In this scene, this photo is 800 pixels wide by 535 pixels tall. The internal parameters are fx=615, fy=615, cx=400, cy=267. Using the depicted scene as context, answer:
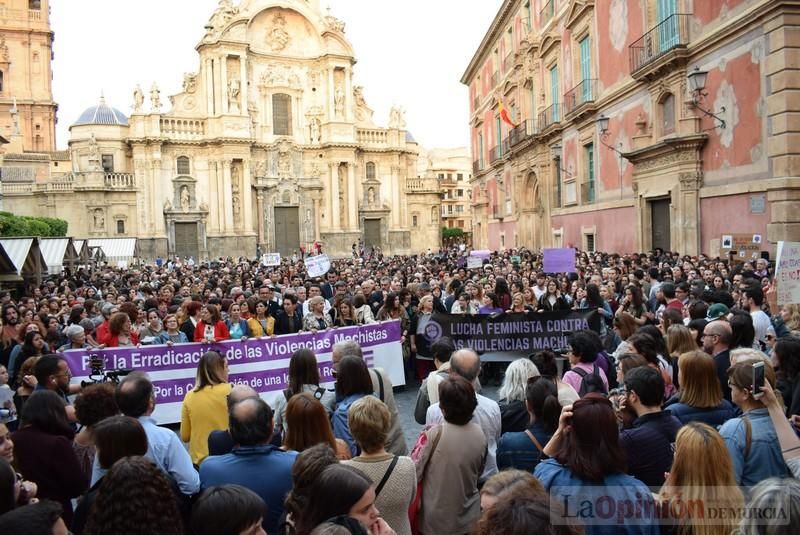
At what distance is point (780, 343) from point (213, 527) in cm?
452

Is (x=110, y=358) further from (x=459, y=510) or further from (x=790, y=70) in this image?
(x=790, y=70)

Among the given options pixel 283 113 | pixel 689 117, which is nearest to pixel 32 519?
pixel 689 117

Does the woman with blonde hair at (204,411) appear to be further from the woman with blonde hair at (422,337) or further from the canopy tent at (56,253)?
the canopy tent at (56,253)

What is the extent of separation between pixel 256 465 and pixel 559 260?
12.3 meters

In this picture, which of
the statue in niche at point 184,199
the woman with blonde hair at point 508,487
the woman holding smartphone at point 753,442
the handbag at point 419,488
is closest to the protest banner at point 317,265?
the handbag at point 419,488

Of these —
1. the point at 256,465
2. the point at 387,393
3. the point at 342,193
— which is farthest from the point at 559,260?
the point at 342,193

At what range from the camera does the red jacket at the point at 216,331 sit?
9.17 m

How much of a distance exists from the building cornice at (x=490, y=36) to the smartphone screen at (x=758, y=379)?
3532 cm

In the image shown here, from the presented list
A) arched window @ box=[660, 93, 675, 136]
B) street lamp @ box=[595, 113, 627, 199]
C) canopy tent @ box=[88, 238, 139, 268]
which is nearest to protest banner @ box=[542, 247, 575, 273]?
arched window @ box=[660, 93, 675, 136]

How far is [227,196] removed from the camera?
4488 cm

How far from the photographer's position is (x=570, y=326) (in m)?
9.55

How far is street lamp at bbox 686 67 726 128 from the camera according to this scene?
16250 millimetres

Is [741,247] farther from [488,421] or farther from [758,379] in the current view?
[488,421]

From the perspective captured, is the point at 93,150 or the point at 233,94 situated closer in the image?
the point at 93,150
